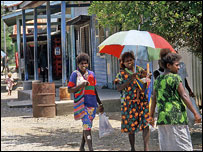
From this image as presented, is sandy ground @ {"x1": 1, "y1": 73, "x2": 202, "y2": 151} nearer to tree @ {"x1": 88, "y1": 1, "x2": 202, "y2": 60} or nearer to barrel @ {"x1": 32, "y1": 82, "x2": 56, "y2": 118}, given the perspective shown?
barrel @ {"x1": 32, "y1": 82, "x2": 56, "y2": 118}

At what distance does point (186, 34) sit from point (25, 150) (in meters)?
3.38

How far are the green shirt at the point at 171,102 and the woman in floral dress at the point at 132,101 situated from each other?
136 centimetres

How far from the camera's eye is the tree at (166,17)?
7.69m

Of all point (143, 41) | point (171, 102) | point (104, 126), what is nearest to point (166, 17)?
point (143, 41)

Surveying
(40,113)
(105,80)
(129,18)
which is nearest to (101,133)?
(129,18)

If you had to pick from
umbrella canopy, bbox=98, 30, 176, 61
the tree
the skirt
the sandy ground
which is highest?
the tree

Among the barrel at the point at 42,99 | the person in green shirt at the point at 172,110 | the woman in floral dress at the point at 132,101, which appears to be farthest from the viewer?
the barrel at the point at 42,99

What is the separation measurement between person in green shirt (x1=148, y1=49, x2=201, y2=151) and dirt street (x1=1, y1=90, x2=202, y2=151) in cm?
203

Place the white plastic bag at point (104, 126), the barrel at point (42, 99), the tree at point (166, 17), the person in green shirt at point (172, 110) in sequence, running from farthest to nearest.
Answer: the barrel at point (42, 99) → the tree at point (166, 17) → the white plastic bag at point (104, 126) → the person in green shirt at point (172, 110)

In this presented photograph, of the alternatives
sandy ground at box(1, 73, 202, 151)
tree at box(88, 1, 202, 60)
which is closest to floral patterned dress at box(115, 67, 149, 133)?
sandy ground at box(1, 73, 202, 151)

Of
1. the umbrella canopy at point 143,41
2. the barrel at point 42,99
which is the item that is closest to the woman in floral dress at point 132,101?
the umbrella canopy at point 143,41

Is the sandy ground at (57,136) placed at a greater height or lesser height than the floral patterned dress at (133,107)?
lesser

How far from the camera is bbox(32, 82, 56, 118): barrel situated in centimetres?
1239

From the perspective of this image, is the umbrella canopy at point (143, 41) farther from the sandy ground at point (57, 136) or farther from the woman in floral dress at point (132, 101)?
the sandy ground at point (57, 136)
